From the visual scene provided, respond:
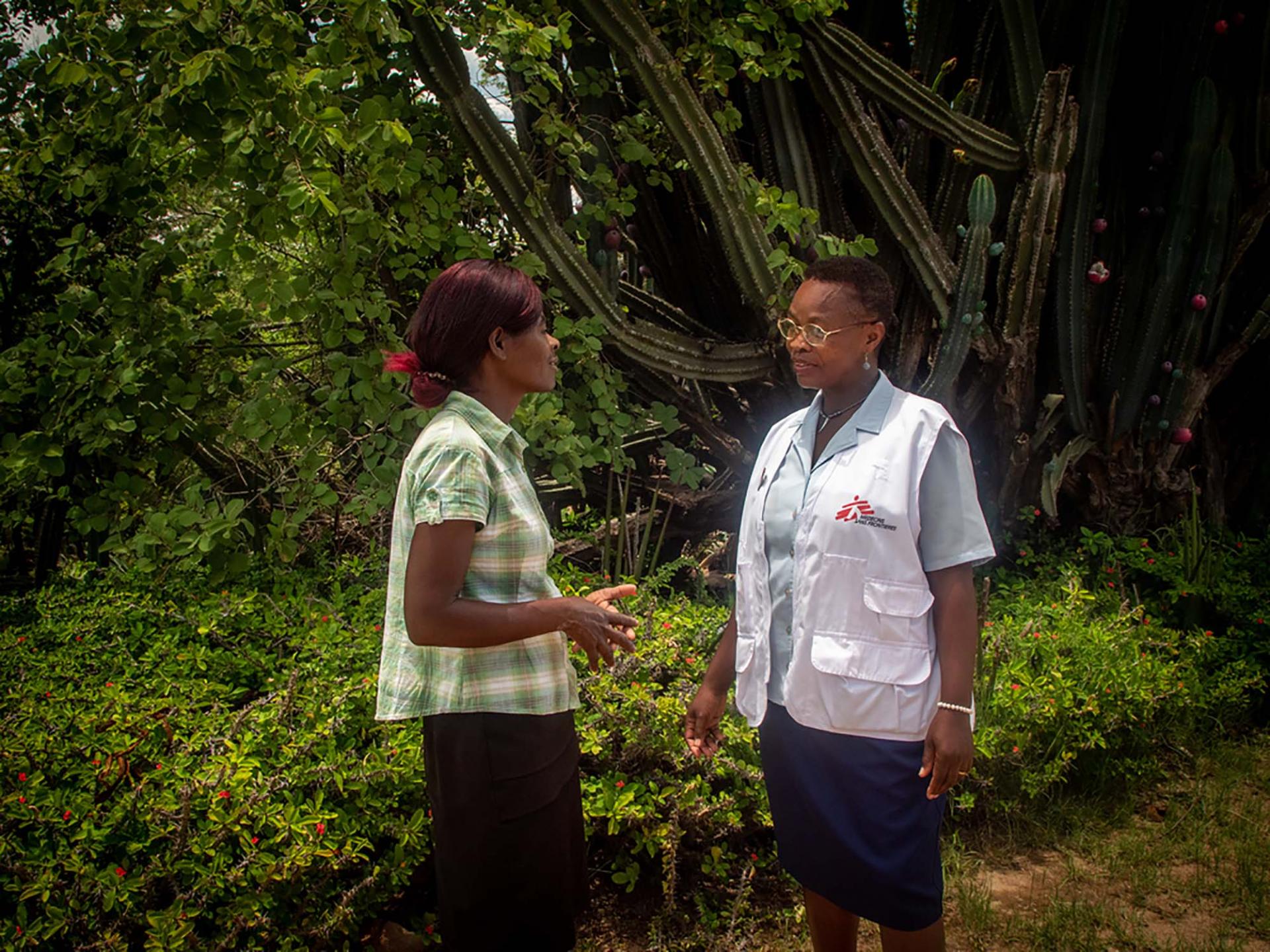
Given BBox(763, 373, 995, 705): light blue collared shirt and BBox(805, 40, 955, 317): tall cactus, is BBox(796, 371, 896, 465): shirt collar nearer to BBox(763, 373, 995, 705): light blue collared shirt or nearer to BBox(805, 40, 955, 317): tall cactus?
BBox(763, 373, 995, 705): light blue collared shirt

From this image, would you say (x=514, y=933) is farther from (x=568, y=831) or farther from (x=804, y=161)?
(x=804, y=161)

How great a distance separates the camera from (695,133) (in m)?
3.81

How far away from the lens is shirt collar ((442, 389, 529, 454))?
6.07ft

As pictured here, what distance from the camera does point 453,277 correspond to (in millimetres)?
1873

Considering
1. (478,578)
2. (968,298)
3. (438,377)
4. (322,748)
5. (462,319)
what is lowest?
(322,748)

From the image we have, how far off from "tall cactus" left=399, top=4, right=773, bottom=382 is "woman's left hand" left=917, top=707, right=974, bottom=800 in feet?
7.70

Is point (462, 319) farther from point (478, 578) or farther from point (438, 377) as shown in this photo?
point (478, 578)

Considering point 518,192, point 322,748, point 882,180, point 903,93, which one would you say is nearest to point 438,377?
point 322,748

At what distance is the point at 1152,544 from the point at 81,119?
5.27m

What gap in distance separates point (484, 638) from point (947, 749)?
94 cm

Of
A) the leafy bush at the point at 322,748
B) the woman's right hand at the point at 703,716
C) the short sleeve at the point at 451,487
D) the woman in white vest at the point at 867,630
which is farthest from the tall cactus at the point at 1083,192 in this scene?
the short sleeve at the point at 451,487

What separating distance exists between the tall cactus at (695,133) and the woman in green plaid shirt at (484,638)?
215 cm

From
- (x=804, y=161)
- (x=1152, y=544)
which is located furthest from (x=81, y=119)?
(x=1152, y=544)

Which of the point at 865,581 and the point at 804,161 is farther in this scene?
the point at 804,161
